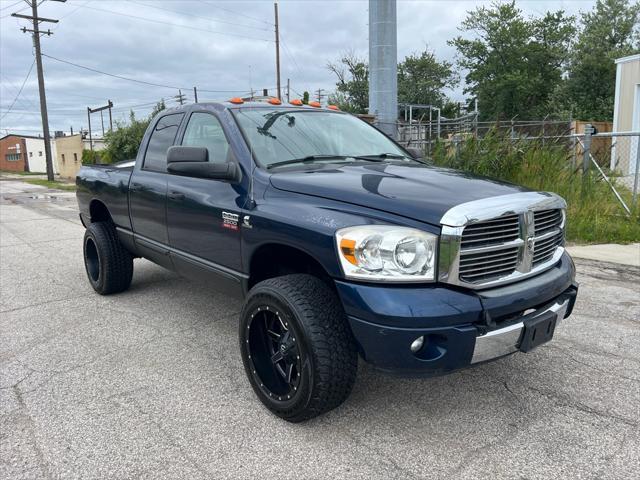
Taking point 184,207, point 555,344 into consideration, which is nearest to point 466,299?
point 555,344

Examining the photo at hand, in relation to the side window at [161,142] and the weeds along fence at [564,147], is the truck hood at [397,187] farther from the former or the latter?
the weeds along fence at [564,147]

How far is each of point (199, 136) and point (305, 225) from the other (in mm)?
1682

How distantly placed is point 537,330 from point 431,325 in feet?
2.18

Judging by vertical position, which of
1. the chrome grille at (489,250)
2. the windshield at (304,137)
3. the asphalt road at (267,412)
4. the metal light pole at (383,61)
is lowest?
the asphalt road at (267,412)

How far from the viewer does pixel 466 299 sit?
245cm

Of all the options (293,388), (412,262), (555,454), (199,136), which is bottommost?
(555,454)

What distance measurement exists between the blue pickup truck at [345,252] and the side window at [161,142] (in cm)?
39

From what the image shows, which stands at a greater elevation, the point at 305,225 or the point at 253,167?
the point at 253,167

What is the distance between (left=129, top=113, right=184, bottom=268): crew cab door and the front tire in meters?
1.51

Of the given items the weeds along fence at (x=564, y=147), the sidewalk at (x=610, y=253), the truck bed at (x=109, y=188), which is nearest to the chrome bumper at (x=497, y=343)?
the truck bed at (x=109, y=188)

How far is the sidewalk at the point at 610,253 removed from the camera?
6406 mm

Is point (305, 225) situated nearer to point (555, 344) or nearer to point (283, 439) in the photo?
point (283, 439)

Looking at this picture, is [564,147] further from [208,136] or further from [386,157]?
[208,136]

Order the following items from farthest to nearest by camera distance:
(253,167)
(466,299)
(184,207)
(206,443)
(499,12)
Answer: (499,12) < (184,207) < (253,167) < (206,443) < (466,299)
